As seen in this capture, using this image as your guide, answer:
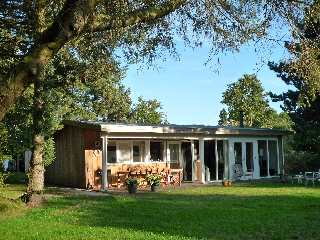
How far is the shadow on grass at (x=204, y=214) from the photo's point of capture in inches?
453

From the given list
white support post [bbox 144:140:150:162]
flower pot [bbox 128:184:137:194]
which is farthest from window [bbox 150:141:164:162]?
flower pot [bbox 128:184:137:194]

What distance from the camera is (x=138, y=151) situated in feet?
89.8

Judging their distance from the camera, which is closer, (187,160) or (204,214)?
(204,214)

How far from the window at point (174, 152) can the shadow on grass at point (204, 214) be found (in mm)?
8811

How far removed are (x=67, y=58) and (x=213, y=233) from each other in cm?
758

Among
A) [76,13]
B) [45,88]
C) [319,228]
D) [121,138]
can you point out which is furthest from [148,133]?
[76,13]

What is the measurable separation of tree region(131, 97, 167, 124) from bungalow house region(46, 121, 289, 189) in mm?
31046

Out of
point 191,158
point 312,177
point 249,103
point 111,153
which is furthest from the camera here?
point 249,103

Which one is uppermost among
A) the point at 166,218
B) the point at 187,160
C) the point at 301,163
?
the point at 187,160

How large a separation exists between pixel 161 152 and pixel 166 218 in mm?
14872

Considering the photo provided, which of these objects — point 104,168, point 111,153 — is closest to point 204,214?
point 104,168

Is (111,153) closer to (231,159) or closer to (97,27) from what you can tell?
(231,159)

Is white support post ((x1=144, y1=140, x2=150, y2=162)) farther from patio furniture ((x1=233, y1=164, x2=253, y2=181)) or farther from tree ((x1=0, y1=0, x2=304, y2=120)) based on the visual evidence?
tree ((x1=0, y1=0, x2=304, y2=120))

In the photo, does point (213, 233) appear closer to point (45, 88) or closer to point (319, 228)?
point (319, 228)
